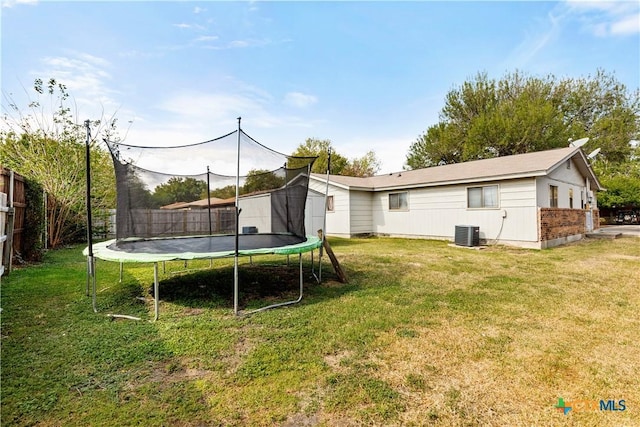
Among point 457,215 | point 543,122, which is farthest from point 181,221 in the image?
point 543,122

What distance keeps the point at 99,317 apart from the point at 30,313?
790mm

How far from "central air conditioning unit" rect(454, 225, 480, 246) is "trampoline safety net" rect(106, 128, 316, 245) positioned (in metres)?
6.12

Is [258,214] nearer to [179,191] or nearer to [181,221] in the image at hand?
[181,221]

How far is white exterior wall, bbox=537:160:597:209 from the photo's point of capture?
8.82 m

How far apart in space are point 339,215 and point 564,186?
305 inches

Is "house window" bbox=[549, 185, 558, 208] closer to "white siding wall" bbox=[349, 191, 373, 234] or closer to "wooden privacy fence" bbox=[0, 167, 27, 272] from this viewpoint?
"white siding wall" bbox=[349, 191, 373, 234]

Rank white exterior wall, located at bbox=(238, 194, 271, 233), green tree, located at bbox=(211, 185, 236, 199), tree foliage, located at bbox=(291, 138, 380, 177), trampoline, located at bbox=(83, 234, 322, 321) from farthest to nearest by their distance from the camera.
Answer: tree foliage, located at bbox=(291, 138, 380, 177) < white exterior wall, located at bbox=(238, 194, 271, 233) < green tree, located at bbox=(211, 185, 236, 199) < trampoline, located at bbox=(83, 234, 322, 321)

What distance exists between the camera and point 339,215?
40.6 ft

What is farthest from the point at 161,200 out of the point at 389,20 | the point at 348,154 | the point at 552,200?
the point at 348,154

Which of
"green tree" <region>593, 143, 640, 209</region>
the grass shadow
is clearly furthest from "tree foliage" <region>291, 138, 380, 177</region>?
the grass shadow

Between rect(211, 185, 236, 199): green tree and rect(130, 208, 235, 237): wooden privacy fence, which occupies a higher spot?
rect(211, 185, 236, 199): green tree

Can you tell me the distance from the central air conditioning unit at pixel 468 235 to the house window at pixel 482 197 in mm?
907

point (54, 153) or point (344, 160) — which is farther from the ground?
point (344, 160)

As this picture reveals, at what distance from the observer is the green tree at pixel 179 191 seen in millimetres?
4527
